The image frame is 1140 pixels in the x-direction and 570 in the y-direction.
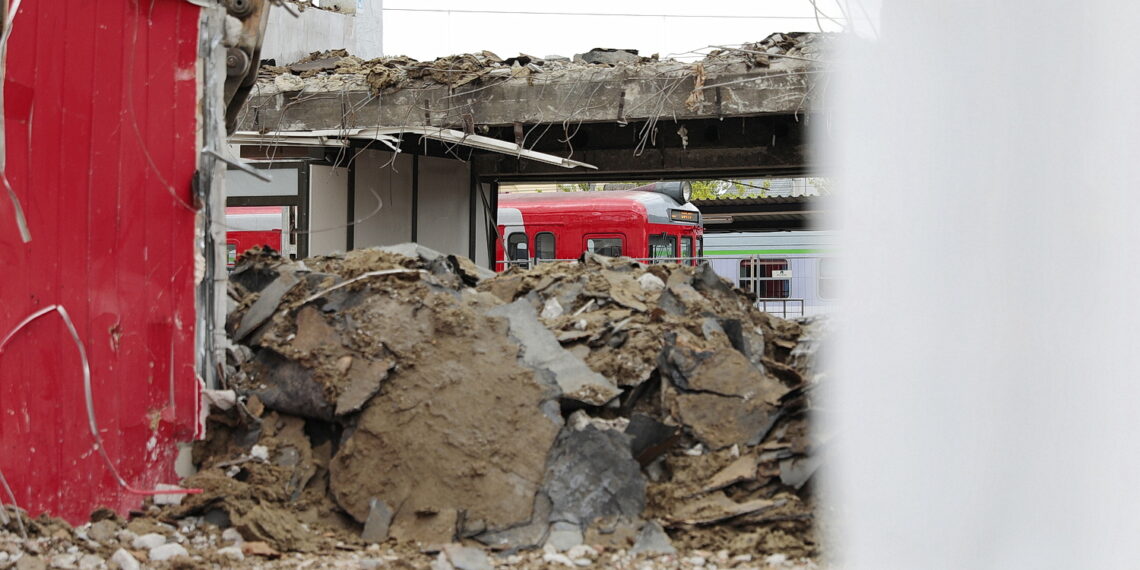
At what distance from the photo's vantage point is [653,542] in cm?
626

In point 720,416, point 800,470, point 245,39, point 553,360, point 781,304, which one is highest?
point 245,39

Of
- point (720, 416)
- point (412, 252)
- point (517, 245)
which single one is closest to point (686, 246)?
point (517, 245)

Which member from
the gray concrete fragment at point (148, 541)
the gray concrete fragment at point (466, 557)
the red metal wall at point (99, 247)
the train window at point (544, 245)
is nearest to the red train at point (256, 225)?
the train window at point (544, 245)

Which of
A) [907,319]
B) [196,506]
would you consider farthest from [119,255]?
[907,319]

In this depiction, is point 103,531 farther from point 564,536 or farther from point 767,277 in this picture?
point 767,277

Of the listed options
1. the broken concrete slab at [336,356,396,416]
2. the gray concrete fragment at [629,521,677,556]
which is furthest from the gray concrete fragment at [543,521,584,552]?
the broken concrete slab at [336,356,396,416]

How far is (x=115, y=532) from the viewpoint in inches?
238

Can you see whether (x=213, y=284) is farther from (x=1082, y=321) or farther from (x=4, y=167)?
(x=1082, y=321)

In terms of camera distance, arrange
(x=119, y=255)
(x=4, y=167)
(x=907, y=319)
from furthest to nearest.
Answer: (x=119, y=255) → (x=4, y=167) → (x=907, y=319)

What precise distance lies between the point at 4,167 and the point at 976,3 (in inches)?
175

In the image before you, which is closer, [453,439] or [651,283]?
[453,439]

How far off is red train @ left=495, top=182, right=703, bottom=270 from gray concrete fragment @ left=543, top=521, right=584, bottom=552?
15.4 meters

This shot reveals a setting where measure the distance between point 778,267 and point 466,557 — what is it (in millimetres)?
18284

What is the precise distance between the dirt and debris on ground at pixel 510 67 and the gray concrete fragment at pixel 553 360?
686 cm
